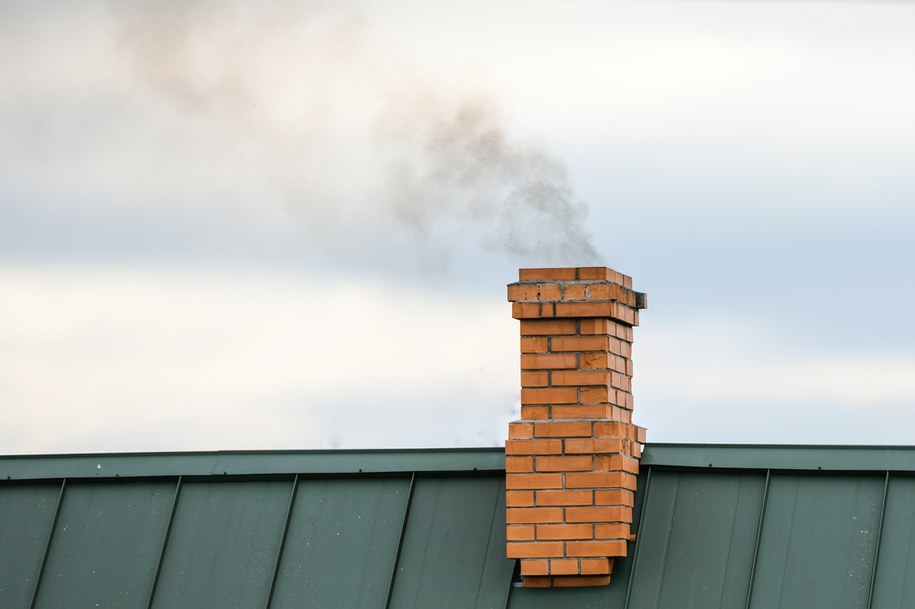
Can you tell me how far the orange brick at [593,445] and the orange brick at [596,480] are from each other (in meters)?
0.12

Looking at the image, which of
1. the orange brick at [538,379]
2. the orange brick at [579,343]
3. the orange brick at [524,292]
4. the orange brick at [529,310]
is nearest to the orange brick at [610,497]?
the orange brick at [538,379]

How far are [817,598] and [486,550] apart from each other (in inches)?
75.4

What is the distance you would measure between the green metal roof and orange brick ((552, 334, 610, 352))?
2.47 ft

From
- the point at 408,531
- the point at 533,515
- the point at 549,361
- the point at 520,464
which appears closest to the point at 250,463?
the point at 408,531

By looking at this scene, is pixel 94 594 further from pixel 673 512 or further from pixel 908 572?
pixel 908 572

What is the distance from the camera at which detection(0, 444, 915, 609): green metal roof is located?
7738mm

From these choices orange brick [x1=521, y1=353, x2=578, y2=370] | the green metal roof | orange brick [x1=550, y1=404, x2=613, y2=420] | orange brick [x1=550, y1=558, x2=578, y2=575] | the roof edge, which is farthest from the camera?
the roof edge

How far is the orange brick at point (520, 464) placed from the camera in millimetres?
7949

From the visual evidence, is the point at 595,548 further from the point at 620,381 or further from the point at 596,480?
the point at 620,381

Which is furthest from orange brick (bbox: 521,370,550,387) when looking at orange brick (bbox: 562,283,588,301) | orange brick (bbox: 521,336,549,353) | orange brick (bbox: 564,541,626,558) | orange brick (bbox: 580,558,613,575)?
orange brick (bbox: 580,558,613,575)

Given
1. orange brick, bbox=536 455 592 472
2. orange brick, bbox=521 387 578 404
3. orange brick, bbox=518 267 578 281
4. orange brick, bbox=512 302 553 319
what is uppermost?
orange brick, bbox=518 267 578 281

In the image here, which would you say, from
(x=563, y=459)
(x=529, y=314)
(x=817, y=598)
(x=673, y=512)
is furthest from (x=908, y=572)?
(x=529, y=314)

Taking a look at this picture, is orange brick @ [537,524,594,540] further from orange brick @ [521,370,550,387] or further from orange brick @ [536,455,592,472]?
orange brick @ [521,370,550,387]

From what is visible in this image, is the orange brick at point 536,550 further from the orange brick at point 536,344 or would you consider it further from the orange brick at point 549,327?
the orange brick at point 549,327
